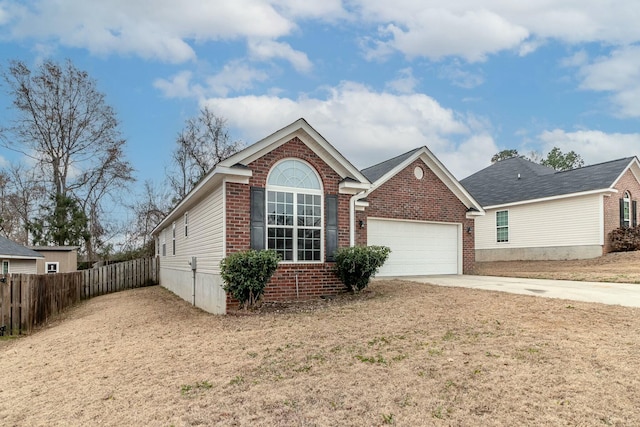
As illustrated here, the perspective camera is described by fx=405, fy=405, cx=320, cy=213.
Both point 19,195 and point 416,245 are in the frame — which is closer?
point 416,245

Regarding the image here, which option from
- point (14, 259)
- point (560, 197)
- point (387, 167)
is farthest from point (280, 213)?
point (560, 197)

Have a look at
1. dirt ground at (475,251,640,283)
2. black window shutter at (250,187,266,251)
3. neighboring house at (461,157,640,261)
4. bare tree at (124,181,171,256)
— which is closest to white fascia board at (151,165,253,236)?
black window shutter at (250,187,266,251)

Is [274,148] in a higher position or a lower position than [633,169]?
lower

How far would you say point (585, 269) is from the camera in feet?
50.7

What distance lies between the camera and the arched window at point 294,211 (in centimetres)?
961

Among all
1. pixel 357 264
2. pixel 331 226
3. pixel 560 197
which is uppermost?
pixel 560 197

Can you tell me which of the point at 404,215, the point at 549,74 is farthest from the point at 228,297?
the point at 549,74

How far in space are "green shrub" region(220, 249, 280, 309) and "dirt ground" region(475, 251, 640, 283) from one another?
9957 millimetres

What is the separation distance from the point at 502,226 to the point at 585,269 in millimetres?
6983

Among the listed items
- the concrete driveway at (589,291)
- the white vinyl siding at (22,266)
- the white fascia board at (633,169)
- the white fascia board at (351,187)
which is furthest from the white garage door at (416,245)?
the white vinyl siding at (22,266)

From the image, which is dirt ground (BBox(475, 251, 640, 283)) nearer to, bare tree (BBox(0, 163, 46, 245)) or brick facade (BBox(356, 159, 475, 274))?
brick facade (BBox(356, 159, 475, 274))

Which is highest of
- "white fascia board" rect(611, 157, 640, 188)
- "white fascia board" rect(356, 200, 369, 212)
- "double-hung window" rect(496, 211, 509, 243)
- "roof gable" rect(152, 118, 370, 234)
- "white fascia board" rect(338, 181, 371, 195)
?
"white fascia board" rect(611, 157, 640, 188)

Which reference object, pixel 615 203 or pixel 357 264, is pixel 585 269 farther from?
pixel 357 264

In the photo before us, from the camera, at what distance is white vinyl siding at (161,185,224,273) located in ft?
30.7
